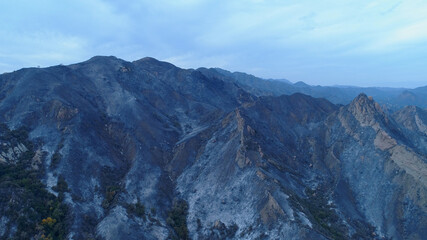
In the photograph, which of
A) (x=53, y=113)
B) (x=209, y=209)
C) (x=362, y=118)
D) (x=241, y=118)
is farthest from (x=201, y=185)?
(x=362, y=118)

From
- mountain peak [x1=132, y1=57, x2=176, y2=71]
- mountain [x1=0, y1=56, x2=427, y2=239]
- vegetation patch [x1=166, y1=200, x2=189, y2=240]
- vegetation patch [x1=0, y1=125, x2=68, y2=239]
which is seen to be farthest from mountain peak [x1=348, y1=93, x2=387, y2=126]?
mountain peak [x1=132, y1=57, x2=176, y2=71]

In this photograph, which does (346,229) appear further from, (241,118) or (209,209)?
(241,118)

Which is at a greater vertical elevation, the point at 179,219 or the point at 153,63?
the point at 153,63

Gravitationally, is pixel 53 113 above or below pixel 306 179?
above

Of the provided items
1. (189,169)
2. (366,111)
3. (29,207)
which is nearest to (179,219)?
(189,169)

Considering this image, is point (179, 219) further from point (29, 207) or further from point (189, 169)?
point (29, 207)

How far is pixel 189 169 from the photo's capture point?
45.4 m

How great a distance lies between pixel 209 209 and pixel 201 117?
105ft

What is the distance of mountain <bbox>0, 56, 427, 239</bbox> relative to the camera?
103 ft

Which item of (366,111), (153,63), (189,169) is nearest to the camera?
(189,169)

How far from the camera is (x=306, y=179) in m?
45.8

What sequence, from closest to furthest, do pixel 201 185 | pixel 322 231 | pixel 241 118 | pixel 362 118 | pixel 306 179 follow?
pixel 322 231 < pixel 201 185 < pixel 306 179 < pixel 241 118 < pixel 362 118

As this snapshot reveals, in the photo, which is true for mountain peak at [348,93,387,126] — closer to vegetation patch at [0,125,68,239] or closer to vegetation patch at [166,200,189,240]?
vegetation patch at [166,200,189,240]

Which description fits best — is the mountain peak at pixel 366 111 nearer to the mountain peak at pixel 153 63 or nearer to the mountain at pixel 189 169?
the mountain at pixel 189 169
